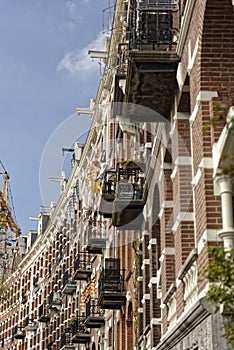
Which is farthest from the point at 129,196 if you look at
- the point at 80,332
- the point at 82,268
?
the point at 82,268

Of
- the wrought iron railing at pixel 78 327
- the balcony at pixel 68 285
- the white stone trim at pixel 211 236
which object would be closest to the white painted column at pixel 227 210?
the white stone trim at pixel 211 236

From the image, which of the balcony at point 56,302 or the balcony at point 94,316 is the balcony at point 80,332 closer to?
the balcony at point 94,316

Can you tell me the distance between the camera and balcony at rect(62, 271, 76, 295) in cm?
4434

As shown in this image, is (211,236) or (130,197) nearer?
(211,236)

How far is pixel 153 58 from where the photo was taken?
14375 mm

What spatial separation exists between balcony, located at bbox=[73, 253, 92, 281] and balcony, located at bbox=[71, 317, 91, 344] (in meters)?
2.28

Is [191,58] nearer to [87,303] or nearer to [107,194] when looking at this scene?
[107,194]

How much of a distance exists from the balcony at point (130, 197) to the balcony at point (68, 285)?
2238 cm

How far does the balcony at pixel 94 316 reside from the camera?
32.5 metres

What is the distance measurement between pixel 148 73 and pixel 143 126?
678cm

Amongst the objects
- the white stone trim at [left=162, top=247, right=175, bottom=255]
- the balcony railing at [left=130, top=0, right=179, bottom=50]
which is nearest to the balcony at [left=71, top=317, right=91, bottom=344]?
the white stone trim at [left=162, top=247, right=175, bottom=255]

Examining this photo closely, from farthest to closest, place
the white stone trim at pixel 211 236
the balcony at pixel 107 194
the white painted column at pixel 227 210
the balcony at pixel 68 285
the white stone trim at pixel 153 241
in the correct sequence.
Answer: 1. the balcony at pixel 68 285
2. the balcony at pixel 107 194
3. the white stone trim at pixel 153 241
4. the white stone trim at pixel 211 236
5. the white painted column at pixel 227 210

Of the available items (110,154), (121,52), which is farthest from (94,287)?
(121,52)

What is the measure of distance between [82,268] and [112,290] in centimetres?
1348
